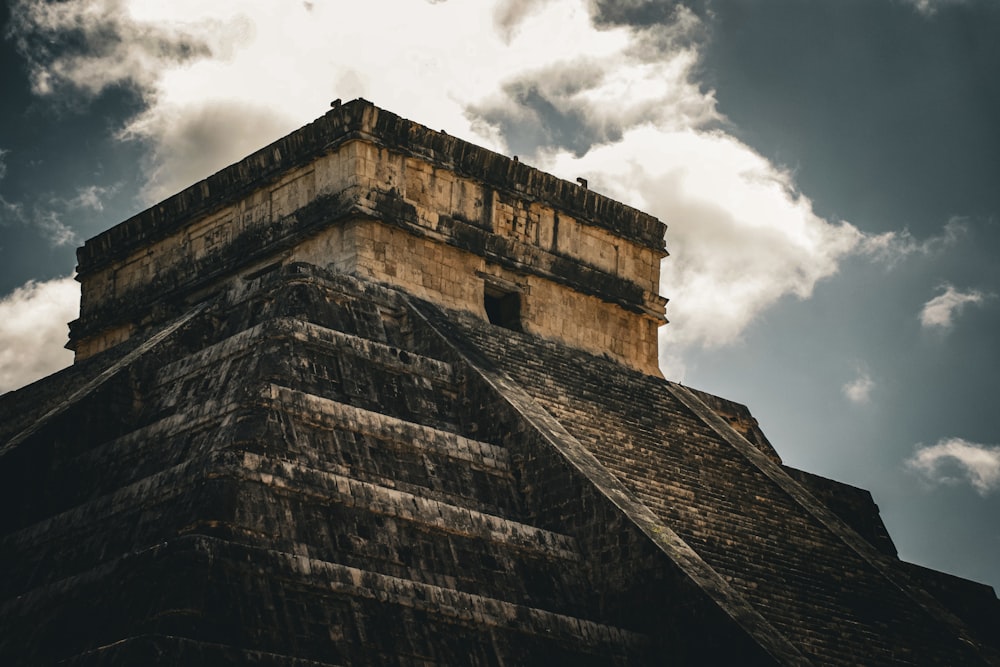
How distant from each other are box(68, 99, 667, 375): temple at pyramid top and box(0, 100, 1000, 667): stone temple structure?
0.04 m

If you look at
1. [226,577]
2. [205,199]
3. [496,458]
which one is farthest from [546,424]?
[205,199]

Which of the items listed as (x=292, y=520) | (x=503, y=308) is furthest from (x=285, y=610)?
(x=503, y=308)

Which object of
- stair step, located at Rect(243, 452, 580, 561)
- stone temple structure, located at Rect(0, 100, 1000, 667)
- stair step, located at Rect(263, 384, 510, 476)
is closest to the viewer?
stone temple structure, located at Rect(0, 100, 1000, 667)

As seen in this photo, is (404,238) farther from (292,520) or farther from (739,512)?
(292,520)

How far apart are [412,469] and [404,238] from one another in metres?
5.88

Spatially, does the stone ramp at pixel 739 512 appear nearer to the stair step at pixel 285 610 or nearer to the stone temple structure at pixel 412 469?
the stone temple structure at pixel 412 469

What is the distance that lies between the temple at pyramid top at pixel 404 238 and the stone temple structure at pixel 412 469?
0.04 m

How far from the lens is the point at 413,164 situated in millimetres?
24734

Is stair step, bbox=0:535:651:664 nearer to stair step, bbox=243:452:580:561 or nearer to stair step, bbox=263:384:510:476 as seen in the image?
stair step, bbox=243:452:580:561

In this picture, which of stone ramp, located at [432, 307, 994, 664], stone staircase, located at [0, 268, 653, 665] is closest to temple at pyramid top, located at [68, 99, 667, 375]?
stone ramp, located at [432, 307, 994, 664]

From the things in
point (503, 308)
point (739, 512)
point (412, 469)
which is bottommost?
point (412, 469)

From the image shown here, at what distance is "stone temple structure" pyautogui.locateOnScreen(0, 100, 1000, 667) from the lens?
54.8ft

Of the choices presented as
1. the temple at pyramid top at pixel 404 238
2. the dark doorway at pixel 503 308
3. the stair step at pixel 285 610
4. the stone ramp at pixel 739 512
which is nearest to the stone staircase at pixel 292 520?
the stair step at pixel 285 610

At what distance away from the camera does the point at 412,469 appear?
62.8 ft
